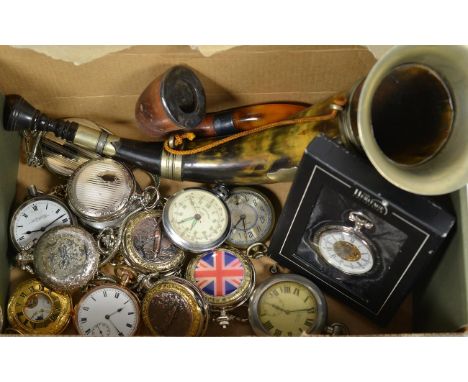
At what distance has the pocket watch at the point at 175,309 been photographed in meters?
1.43

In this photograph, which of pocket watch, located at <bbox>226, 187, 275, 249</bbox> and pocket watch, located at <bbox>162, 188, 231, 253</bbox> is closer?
pocket watch, located at <bbox>162, 188, 231, 253</bbox>

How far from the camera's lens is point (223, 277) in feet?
5.09

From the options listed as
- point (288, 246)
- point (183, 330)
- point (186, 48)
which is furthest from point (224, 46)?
point (183, 330)

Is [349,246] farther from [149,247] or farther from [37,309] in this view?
[37,309]

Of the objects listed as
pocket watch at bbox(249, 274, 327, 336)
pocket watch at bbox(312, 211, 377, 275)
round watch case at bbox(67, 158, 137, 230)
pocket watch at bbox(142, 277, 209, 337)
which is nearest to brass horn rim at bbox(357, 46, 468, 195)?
pocket watch at bbox(312, 211, 377, 275)

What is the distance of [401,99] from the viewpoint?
49.9 inches

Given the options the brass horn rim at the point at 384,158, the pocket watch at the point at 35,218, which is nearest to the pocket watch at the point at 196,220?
the pocket watch at the point at 35,218

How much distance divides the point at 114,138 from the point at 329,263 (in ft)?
2.22

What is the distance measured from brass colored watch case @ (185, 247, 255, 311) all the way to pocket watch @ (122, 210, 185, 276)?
0.13ft

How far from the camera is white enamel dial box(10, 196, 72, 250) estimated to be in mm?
1547

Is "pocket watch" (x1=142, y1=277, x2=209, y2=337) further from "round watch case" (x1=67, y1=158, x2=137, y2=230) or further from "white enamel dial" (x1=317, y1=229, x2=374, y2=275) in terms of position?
"white enamel dial" (x1=317, y1=229, x2=374, y2=275)

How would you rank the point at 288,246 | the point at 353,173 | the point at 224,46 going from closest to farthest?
1. the point at 353,173
2. the point at 224,46
3. the point at 288,246

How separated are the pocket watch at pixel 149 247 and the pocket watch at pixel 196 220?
0.06m
